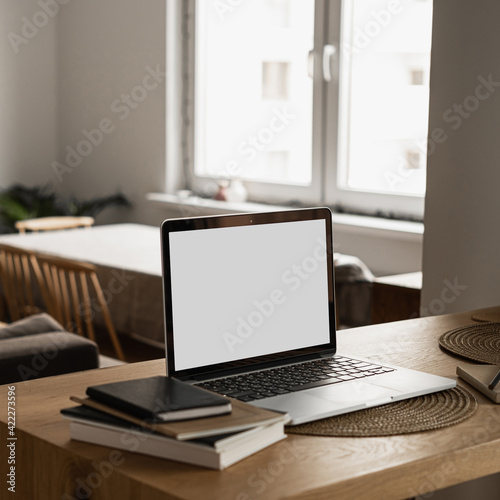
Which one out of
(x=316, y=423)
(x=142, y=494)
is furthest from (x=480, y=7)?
(x=142, y=494)

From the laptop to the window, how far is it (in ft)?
8.96

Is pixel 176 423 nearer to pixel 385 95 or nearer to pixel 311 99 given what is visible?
pixel 385 95

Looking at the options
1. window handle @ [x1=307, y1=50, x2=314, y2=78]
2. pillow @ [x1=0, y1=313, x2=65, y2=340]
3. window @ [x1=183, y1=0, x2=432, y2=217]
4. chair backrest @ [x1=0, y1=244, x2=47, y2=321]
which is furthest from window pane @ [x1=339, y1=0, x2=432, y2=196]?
pillow @ [x1=0, y1=313, x2=65, y2=340]

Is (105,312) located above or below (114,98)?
below

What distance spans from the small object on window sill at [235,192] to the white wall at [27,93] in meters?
1.83

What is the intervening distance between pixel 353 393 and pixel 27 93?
202 inches

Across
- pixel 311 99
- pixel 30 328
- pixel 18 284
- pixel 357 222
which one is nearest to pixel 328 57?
pixel 311 99

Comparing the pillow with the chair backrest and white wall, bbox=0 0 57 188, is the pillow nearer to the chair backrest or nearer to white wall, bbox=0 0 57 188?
the chair backrest

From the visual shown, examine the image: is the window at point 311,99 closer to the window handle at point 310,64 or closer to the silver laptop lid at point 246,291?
the window handle at point 310,64

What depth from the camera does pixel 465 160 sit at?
6.81 feet

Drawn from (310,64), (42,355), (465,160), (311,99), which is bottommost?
(42,355)

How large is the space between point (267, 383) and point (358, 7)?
3.29 metres

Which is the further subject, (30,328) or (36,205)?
(36,205)

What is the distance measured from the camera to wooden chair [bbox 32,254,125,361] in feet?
10.6
